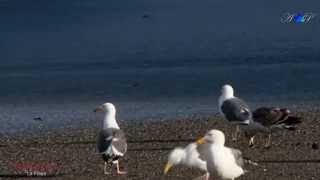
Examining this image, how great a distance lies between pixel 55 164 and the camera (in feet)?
56.0

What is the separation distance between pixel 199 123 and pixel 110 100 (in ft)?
15.2

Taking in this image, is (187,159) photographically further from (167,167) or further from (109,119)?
(109,119)

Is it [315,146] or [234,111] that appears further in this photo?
[234,111]

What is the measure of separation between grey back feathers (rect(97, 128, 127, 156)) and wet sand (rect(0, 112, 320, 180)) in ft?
1.08

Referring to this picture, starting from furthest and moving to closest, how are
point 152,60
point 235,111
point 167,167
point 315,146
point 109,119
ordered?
point 152,60 < point 235,111 < point 315,146 < point 109,119 < point 167,167

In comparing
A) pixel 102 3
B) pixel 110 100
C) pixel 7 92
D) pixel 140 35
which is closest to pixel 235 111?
pixel 110 100

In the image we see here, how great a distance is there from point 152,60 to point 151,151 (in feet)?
48.6

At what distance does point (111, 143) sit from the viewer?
16.0 metres

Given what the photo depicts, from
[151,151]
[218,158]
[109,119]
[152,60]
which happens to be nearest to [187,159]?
[218,158]

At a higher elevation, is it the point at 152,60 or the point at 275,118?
the point at 152,60

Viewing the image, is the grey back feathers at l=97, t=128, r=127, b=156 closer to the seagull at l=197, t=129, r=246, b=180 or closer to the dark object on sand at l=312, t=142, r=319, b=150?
the seagull at l=197, t=129, r=246, b=180

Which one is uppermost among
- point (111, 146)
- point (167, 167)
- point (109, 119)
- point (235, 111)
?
point (235, 111)

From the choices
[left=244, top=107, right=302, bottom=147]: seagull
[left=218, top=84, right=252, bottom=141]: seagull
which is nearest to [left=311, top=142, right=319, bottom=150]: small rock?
[left=244, top=107, right=302, bottom=147]: seagull

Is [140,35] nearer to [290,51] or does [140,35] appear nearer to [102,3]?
[290,51]
